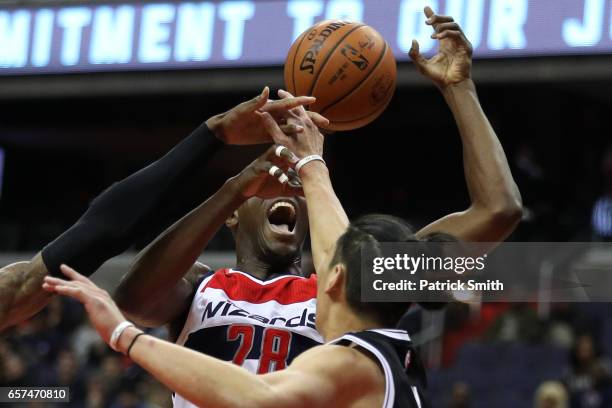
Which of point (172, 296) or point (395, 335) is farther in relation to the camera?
point (172, 296)

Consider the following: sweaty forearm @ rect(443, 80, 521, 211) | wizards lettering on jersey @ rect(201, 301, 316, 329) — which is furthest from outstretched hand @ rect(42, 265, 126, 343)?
sweaty forearm @ rect(443, 80, 521, 211)

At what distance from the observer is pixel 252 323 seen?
123 inches

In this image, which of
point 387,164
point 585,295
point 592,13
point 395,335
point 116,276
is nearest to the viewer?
point 395,335

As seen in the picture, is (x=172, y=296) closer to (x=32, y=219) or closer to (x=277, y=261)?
(x=277, y=261)

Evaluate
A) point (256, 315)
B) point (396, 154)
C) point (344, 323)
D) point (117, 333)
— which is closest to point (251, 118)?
point (256, 315)

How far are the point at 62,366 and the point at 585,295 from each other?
13.6ft

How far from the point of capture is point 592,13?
21.3 feet

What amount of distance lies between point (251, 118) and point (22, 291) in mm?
744

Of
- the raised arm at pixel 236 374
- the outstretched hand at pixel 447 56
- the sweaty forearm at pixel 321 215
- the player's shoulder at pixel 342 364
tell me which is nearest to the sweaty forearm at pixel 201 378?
the raised arm at pixel 236 374

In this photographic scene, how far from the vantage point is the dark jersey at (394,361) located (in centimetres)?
244

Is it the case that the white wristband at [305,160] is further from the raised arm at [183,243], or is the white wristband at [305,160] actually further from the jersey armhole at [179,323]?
the jersey armhole at [179,323]

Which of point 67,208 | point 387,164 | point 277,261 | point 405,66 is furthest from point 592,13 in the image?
point 67,208

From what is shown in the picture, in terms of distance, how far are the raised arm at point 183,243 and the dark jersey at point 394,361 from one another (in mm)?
634

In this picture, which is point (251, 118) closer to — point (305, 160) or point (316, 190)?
point (305, 160)
